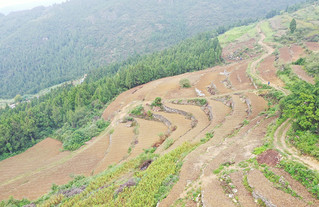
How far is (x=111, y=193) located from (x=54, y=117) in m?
45.9

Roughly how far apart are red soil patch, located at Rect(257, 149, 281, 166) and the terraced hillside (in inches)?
2.7

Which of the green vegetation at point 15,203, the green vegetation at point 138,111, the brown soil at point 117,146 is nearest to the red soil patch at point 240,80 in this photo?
the green vegetation at point 138,111

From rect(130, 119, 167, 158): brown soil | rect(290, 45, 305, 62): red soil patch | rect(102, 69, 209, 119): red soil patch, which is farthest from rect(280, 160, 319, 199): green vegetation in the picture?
rect(290, 45, 305, 62): red soil patch

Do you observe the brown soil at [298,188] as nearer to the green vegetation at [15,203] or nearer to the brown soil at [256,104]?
the brown soil at [256,104]

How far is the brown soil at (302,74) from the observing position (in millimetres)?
34125

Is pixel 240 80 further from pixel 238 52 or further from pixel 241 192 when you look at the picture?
pixel 241 192

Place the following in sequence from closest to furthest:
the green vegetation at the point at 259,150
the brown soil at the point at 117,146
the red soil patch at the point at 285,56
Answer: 1. the green vegetation at the point at 259,150
2. the brown soil at the point at 117,146
3. the red soil patch at the point at 285,56

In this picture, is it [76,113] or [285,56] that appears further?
[76,113]

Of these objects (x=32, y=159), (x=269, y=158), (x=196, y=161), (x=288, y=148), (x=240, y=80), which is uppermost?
(x=269, y=158)

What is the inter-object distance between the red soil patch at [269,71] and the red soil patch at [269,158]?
24.7 meters

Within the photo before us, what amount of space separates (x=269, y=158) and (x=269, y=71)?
35242 millimetres

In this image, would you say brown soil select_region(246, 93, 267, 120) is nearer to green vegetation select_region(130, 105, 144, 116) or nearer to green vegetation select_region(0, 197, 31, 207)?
green vegetation select_region(130, 105, 144, 116)

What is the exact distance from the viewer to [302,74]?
37.2 meters

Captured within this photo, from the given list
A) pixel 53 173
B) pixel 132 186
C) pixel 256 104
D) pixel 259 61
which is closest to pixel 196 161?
pixel 132 186
